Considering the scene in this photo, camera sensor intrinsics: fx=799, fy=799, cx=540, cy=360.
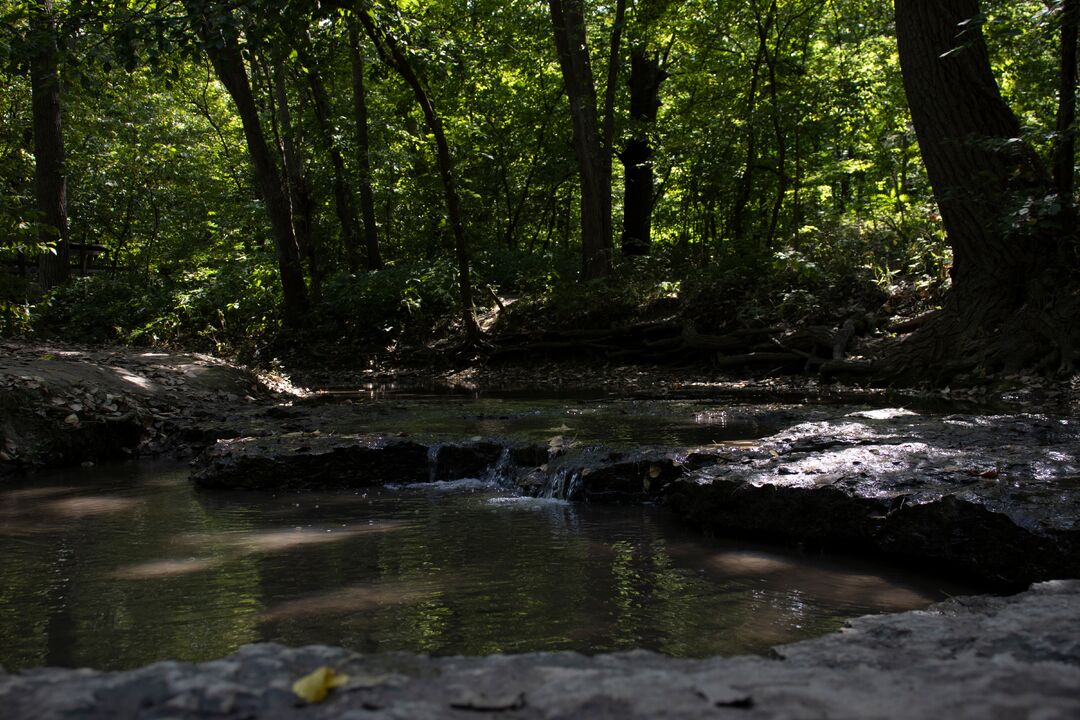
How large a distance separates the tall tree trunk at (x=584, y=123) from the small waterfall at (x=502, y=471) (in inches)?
412

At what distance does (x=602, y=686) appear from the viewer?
189 cm

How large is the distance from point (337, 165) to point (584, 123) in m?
6.51

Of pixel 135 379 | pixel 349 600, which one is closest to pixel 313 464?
pixel 349 600

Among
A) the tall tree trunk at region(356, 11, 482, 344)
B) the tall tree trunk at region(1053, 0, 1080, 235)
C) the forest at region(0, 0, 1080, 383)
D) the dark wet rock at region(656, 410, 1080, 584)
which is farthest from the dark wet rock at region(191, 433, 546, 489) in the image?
the tall tree trunk at region(356, 11, 482, 344)

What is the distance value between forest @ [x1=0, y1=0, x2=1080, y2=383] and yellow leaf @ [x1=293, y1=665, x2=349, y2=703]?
26.9 ft

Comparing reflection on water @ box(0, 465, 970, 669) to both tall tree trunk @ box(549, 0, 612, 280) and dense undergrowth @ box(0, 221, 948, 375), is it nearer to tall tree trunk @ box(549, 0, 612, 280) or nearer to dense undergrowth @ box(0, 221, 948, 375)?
dense undergrowth @ box(0, 221, 948, 375)

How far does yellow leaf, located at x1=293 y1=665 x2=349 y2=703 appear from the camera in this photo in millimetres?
1837

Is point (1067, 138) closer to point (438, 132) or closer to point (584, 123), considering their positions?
point (438, 132)

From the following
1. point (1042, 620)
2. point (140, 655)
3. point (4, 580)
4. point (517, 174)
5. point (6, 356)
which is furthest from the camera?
point (517, 174)

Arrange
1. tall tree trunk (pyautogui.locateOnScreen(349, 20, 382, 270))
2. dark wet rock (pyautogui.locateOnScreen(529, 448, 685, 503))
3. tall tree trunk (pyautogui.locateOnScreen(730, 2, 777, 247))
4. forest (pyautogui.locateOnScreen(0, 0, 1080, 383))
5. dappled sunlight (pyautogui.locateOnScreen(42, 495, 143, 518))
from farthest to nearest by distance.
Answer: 1. tall tree trunk (pyautogui.locateOnScreen(730, 2, 777, 247))
2. tall tree trunk (pyautogui.locateOnScreen(349, 20, 382, 270))
3. forest (pyautogui.locateOnScreen(0, 0, 1080, 383))
4. dark wet rock (pyautogui.locateOnScreen(529, 448, 685, 503))
5. dappled sunlight (pyautogui.locateOnScreen(42, 495, 143, 518))

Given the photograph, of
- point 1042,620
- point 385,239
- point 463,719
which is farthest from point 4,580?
point 385,239

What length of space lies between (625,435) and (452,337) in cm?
1102

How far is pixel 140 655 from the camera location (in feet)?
10.3

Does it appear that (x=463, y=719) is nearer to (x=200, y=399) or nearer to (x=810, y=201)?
(x=200, y=399)
